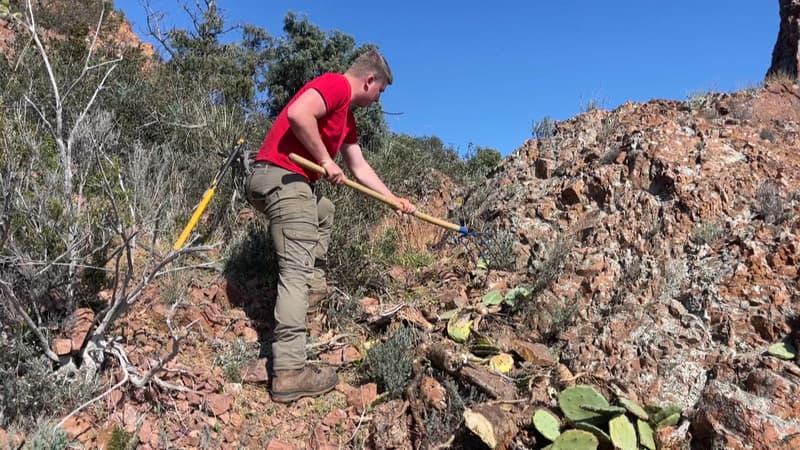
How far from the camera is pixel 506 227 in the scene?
484 centimetres

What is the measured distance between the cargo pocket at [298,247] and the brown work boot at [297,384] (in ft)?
2.03

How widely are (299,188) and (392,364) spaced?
121cm

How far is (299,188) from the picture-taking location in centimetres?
344

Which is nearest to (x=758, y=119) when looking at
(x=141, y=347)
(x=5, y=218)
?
(x=141, y=347)

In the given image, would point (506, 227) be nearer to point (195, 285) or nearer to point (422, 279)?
point (422, 279)

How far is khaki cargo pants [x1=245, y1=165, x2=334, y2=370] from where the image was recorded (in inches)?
129

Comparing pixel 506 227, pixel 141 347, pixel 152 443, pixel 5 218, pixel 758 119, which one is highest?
pixel 758 119

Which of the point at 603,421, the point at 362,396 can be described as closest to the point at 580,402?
the point at 603,421

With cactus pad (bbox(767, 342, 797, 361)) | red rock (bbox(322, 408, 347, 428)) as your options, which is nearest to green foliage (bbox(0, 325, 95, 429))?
red rock (bbox(322, 408, 347, 428))

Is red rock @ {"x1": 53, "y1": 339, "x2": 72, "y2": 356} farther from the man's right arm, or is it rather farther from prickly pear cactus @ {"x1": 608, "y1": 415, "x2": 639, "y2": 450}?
prickly pear cactus @ {"x1": 608, "y1": 415, "x2": 639, "y2": 450}

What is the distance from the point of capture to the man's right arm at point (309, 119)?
3180 millimetres

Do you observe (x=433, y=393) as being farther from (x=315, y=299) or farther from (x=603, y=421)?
(x=315, y=299)

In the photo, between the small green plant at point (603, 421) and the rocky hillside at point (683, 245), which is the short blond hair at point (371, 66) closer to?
the rocky hillside at point (683, 245)

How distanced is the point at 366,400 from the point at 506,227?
7.09 ft
